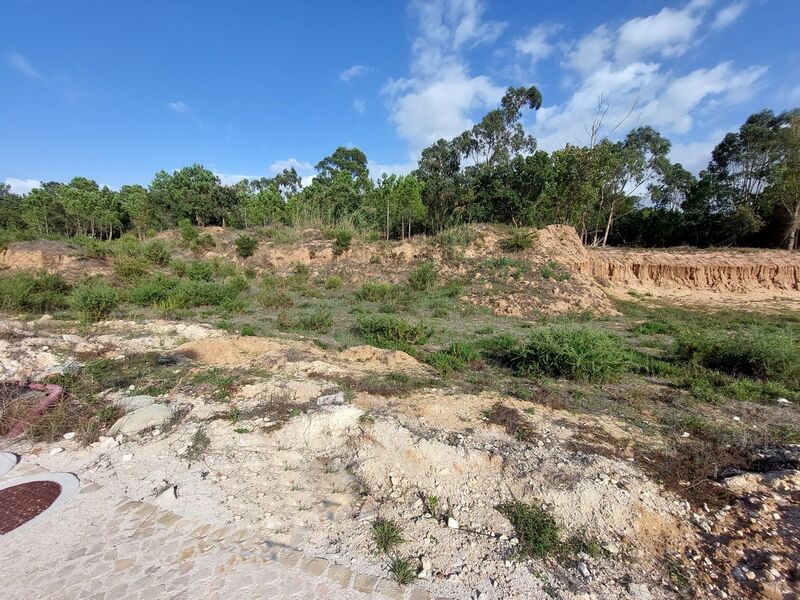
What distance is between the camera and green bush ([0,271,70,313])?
391 inches

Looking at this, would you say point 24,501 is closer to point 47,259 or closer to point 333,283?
point 333,283

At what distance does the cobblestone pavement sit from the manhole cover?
0.47ft

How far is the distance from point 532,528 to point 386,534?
109 cm

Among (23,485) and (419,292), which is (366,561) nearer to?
(23,485)

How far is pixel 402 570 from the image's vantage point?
228 cm

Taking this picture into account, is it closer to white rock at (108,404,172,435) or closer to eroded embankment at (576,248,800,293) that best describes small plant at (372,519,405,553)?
white rock at (108,404,172,435)

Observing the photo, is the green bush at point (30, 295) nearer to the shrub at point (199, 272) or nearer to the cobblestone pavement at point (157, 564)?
the shrub at point (199, 272)

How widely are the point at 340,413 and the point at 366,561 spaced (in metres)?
1.86

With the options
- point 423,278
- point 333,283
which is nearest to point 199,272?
point 333,283

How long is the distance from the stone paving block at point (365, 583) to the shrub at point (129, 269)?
668 inches

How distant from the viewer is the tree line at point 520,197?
19.5 m

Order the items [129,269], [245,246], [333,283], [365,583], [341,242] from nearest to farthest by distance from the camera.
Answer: [365,583]
[129,269]
[333,283]
[341,242]
[245,246]

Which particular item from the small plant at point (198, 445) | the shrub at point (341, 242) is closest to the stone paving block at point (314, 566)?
the small plant at point (198, 445)

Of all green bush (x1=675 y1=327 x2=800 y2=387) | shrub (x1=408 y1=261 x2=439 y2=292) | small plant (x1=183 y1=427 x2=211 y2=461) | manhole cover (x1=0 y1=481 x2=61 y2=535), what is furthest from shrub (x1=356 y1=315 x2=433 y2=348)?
shrub (x1=408 y1=261 x2=439 y2=292)
